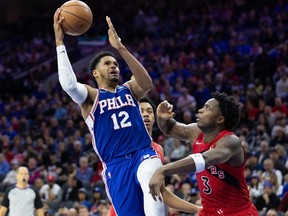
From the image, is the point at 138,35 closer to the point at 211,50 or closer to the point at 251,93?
the point at 211,50

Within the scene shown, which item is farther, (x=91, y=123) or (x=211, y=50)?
(x=211, y=50)

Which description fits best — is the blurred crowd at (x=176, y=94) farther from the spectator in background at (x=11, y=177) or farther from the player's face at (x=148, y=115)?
the player's face at (x=148, y=115)

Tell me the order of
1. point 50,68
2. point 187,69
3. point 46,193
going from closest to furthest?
1. point 46,193
2. point 187,69
3. point 50,68

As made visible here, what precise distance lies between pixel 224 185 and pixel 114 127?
126cm

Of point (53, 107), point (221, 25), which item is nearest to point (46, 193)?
point (53, 107)

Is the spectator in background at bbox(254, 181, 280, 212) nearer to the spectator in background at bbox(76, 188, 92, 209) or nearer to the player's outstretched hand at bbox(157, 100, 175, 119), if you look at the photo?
the spectator in background at bbox(76, 188, 92, 209)

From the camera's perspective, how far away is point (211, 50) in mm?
20219

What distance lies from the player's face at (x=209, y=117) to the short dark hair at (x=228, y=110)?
0.05 meters

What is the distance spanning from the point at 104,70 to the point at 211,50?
1339 cm

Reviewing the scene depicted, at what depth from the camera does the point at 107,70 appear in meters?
7.10

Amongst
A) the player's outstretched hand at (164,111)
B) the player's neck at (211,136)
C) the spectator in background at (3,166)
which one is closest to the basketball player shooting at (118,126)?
the player's outstretched hand at (164,111)

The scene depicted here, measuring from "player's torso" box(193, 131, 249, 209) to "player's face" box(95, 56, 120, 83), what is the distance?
1.23 meters

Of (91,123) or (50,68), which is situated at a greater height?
(50,68)

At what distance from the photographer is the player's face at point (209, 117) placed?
6.68 meters
